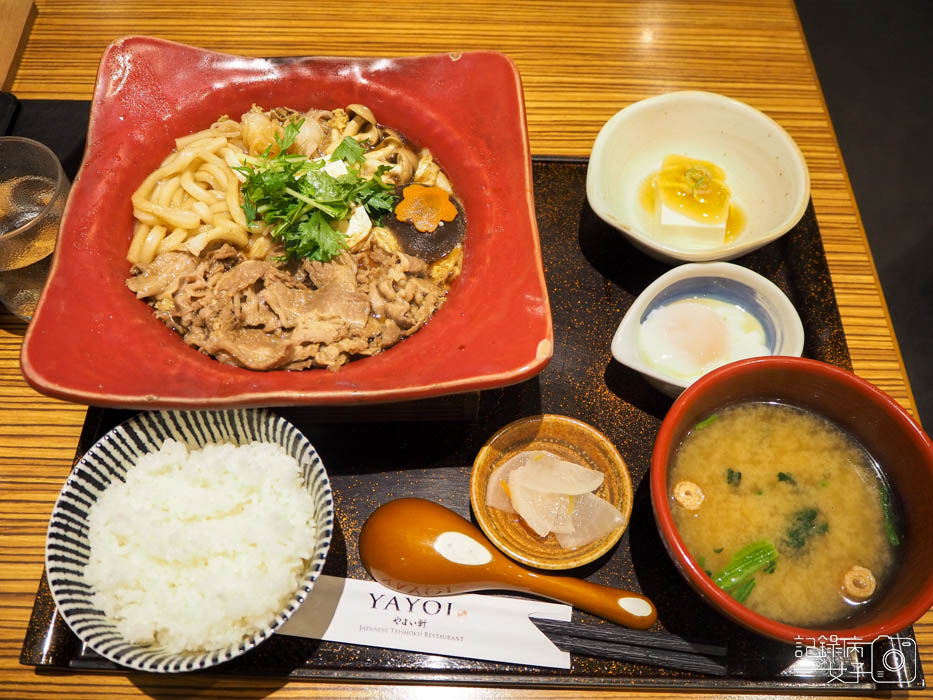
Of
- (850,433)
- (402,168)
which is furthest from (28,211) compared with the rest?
(850,433)

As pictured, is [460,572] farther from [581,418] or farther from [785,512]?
[785,512]

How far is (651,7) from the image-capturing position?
10.9 ft

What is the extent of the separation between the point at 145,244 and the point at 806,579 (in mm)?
2335

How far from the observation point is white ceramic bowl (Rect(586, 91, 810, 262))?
2.52m

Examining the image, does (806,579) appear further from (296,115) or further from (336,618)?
(296,115)

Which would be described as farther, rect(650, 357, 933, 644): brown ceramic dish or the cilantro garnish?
the cilantro garnish

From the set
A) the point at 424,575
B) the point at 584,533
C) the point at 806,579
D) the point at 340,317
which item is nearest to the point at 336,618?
the point at 424,575

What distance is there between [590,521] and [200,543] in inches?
45.0

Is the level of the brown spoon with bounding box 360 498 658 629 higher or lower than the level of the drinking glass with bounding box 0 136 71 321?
lower

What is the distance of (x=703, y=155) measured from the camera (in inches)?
110

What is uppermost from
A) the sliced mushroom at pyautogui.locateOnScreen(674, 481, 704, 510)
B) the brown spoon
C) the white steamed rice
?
the white steamed rice

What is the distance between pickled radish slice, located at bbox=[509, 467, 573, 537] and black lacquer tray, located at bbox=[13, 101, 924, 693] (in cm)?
19

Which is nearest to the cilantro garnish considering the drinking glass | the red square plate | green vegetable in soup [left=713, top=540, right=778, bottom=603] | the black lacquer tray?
the red square plate

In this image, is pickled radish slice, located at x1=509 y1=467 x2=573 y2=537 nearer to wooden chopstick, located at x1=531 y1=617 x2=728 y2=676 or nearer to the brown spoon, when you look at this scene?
the brown spoon
